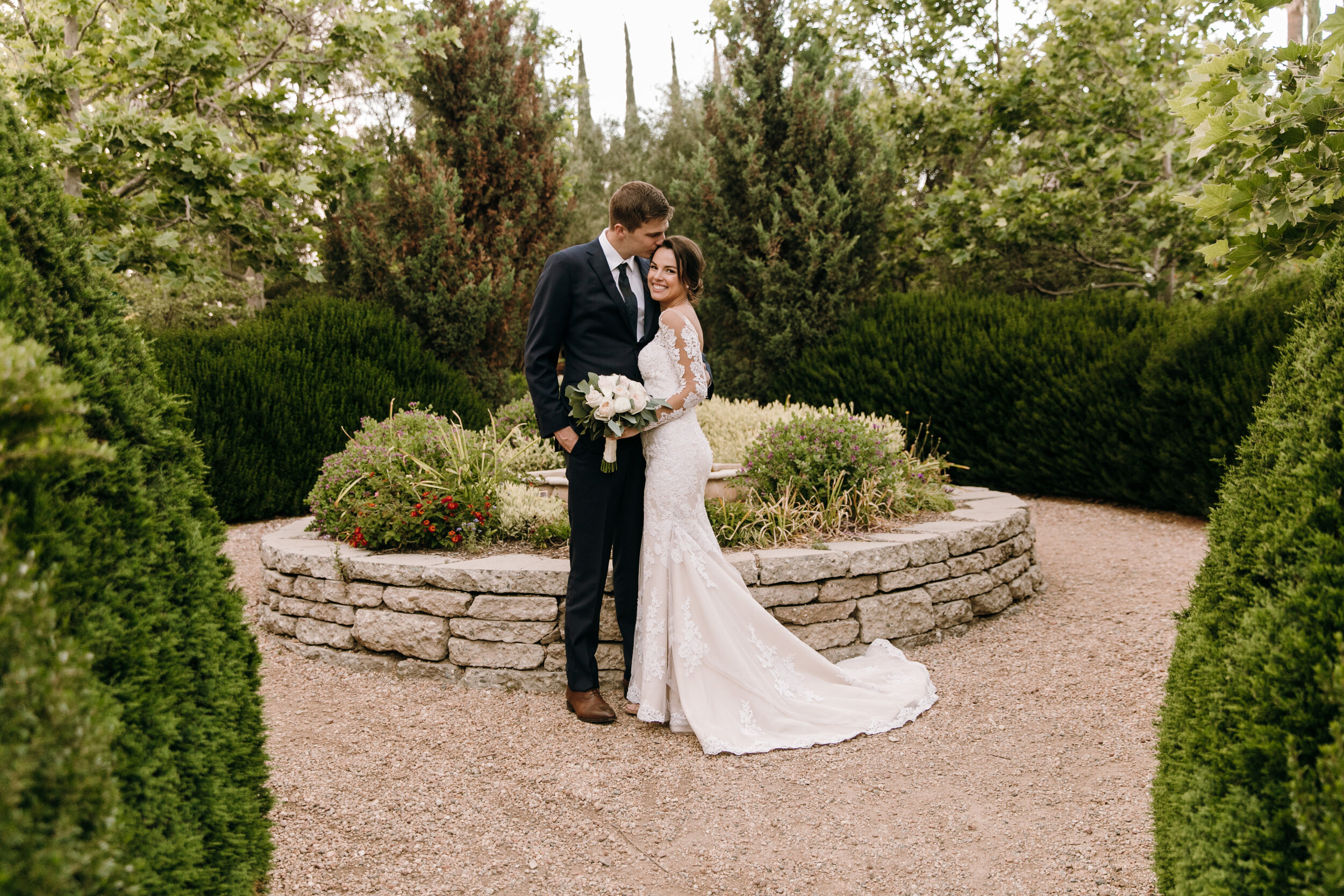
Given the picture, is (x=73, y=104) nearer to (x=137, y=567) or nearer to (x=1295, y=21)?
(x=137, y=567)

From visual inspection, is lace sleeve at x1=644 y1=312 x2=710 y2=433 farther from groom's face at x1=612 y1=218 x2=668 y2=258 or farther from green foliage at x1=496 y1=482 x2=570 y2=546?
green foliage at x1=496 y1=482 x2=570 y2=546

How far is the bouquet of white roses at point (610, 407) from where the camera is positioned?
10.9 feet

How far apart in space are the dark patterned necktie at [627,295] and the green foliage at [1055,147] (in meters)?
6.58

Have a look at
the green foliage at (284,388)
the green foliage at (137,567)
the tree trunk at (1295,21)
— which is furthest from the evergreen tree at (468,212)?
the tree trunk at (1295,21)

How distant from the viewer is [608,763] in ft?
10.5

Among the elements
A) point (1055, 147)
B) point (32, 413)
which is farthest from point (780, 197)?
point (32, 413)

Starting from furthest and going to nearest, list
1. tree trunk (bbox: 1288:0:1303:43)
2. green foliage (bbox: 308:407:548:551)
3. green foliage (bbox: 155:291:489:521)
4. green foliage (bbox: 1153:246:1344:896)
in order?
tree trunk (bbox: 1288:0:1303:43) < green foliage (bbox: 155:291:489:521) < green foliage (bbox: 308:407:548:551) < green foliage (bbox: 1153:246:1344:896)

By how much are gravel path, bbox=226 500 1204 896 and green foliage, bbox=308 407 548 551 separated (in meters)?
0.77

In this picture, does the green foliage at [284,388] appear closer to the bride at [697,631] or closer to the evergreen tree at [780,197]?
the evergreen tree at [780,197]

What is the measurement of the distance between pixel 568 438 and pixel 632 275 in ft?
2.59

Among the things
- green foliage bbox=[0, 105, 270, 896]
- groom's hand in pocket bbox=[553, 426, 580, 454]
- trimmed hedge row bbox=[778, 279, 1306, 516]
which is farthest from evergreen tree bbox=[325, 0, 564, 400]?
green foliage bbox=[0, 105, 270, 896]

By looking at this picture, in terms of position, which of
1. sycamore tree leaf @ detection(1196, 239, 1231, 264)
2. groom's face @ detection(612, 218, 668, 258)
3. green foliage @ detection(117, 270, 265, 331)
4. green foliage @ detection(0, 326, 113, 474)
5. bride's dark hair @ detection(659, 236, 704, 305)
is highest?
green foliage @ detection(117, 270, 265, 331)

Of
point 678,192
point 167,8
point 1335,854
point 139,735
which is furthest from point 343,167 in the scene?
point 1335,854

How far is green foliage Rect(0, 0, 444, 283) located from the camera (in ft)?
22.1
